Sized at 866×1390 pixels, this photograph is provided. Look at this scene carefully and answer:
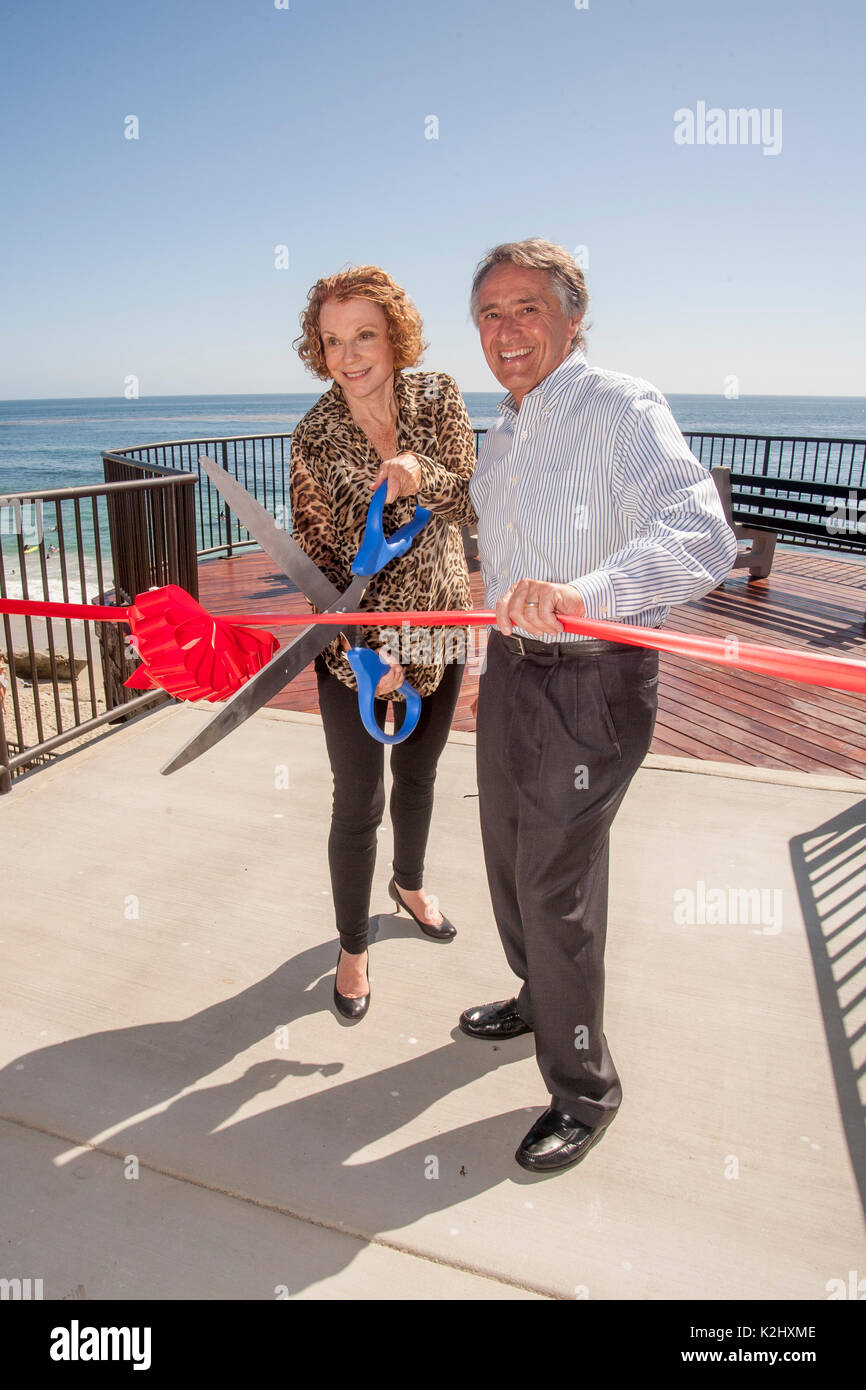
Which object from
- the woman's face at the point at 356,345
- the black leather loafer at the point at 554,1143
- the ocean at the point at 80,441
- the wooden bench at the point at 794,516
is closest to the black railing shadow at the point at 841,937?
the black leather loafer at the point at 554,1143

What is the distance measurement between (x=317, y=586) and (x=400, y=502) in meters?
0.30

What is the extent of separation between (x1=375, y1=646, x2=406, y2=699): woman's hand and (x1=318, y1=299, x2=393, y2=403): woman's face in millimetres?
632

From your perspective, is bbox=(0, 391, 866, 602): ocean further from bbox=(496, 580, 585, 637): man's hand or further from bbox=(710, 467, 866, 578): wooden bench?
bbox=(496, 580, 585, 637): man's hand

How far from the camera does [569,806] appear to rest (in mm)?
1566

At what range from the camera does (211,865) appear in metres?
2.78

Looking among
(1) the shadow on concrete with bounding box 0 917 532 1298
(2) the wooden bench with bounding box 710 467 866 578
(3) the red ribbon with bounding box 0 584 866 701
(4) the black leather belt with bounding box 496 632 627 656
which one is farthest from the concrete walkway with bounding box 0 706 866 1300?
(2) the wooden bench with bounding box 710 467 866 578

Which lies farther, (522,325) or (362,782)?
(362,782)

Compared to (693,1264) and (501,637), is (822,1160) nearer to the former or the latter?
(693,1264)

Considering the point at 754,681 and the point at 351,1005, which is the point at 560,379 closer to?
the point at 351,1005

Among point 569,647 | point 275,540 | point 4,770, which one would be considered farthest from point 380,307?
point 4,770

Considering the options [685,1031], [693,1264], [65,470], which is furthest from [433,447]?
[65,470]

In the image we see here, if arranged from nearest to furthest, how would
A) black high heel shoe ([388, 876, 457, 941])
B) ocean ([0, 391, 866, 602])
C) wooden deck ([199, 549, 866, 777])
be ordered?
black high heel shoe ([388, 876, 457, 941])
wooden deck ([199, 549, 866, 777])
ocean ([0, 391, 866, 602])

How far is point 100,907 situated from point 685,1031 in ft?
5.81

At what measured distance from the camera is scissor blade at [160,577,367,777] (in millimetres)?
1550
